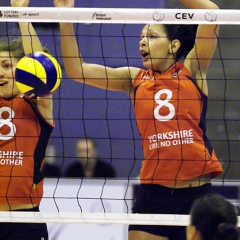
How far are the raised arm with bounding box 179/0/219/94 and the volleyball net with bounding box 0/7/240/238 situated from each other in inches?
4.5

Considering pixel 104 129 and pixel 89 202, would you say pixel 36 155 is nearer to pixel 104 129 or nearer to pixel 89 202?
pixel 89 202

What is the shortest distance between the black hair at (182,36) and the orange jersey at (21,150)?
98 centimetres

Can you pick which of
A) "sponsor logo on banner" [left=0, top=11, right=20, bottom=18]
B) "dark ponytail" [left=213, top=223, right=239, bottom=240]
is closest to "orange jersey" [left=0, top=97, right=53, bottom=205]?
"sponsor logo on banner" [left=0, top=11, right=20, bottom=18]

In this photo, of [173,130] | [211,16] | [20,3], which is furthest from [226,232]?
[20,3]

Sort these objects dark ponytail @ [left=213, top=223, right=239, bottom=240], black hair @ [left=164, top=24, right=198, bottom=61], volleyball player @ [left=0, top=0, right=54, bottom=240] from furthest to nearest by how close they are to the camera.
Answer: black hair @ [left=164, top=24, right=198, bottom=61]
volleyball player @ [left=0, top=0, right=54, bottom=240]
dark ponytail @ [left=213, top=223, right=239, bottom=240]

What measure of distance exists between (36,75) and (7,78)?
0.28 meters

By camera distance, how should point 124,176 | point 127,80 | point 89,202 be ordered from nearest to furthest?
point 127,80, point 89,202, point 124,176

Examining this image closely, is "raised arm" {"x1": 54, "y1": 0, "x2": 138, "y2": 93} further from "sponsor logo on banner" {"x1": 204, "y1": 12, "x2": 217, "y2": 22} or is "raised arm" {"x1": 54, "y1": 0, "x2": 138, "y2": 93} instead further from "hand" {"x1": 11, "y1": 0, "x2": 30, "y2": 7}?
"sponsor logo on banner" {"x1": 204, "y1": 12, "x2": 217, "y2": 22}

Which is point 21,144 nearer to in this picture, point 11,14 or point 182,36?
point 11,14

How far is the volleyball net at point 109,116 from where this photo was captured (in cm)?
393

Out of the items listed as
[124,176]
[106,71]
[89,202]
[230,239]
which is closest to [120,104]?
[124,176]

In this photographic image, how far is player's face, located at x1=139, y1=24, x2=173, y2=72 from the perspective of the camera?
4.12 m

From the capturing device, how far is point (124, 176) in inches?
250

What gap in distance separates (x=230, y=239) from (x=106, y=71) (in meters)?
1.92
